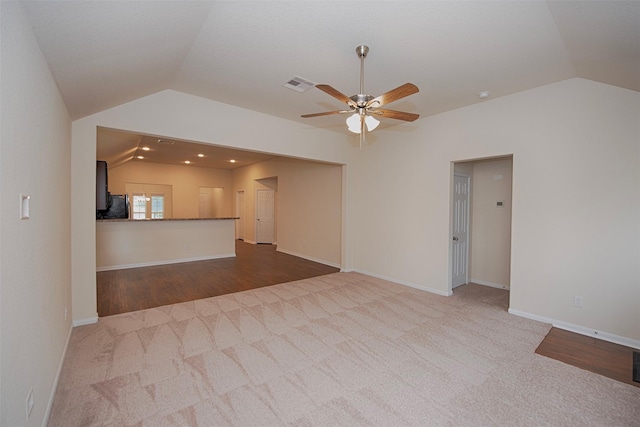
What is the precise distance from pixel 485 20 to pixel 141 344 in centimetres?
416

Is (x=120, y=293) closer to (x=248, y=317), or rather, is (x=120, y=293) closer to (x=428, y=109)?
(x=248, y=317)

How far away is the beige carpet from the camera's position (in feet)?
6.19

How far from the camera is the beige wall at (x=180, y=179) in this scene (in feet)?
29.8

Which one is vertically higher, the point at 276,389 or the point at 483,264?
the point at 483,264

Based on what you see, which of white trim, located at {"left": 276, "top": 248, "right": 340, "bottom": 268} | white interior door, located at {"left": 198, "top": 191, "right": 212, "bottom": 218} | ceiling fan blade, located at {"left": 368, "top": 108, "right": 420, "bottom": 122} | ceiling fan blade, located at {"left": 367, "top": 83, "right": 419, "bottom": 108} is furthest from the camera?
white interior door, located at {"left": 198, "top": 191, "right": 212, "bottom": 218}

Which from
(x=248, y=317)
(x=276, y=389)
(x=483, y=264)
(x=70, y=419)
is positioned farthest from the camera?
(x=483, y=264)

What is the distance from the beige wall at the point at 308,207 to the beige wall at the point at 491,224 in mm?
2689

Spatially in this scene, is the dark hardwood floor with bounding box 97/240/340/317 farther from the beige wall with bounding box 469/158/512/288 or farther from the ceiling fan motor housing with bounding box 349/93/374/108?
the ceiling fan motor housing with bounding box 349/93/374/108

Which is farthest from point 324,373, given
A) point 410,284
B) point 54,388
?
point 410,284

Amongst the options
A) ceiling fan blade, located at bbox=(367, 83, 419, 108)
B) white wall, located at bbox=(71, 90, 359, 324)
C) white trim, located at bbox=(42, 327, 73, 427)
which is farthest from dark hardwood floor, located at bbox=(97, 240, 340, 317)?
ceiling fan blade, located at bbox=(367, 83, 419, 108)

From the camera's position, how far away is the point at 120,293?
4359mm

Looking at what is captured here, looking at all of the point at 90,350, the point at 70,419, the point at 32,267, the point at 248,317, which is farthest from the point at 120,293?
the point at 32,267

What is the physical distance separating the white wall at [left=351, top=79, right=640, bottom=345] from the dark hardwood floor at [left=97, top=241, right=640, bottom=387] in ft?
1.50

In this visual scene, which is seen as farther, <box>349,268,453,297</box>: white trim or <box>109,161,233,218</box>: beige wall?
<box>109,161,233,218</box>: beige wall
